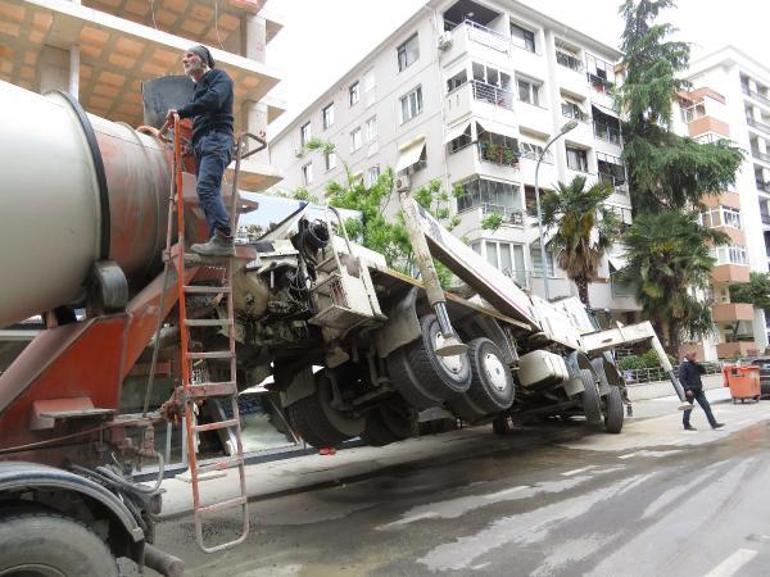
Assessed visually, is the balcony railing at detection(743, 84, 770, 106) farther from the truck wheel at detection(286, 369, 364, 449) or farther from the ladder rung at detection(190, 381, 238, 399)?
the ladder rung at detection(190, 381, 238, 399)

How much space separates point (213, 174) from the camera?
4.10m

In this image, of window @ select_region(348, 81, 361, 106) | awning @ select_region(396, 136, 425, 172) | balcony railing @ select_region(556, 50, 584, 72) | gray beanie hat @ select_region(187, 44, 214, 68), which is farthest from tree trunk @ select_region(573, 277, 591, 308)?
gray beanie hat @ select_region(187, 44, 214, 68)

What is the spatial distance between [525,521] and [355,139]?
27.8 meters

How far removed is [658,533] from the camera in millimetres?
5379

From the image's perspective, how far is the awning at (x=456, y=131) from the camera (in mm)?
25438

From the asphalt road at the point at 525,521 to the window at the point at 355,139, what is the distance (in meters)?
24.0

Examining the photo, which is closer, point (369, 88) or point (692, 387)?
point (692, 387)

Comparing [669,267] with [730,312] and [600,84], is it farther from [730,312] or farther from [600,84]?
[730,312]

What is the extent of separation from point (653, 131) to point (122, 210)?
34.6 meters

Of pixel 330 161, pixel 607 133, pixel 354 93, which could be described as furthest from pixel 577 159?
pixel 330 161

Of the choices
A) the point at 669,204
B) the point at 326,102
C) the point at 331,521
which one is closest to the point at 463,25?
the point at 326,102

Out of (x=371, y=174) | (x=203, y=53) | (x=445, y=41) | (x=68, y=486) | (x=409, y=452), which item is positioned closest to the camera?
(x=68, y=486)

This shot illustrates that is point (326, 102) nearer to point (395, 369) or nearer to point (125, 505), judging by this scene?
point (395, 369)

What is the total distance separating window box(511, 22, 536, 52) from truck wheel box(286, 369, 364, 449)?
25.2 metres
